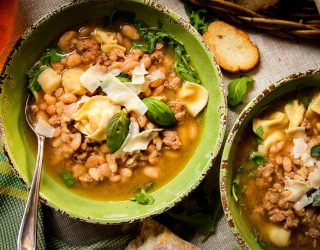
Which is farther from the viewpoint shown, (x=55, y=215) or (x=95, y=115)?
(x=55, y=215)

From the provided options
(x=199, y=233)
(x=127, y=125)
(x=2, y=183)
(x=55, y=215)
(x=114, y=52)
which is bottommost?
(x=199, y=233)

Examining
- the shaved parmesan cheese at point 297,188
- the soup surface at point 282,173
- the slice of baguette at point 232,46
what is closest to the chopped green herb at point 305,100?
the soup surface at point 282,173

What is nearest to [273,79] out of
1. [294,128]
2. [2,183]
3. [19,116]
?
[294,128]

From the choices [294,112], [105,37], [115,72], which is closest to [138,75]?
[115,72]

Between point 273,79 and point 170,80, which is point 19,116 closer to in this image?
point 170,80

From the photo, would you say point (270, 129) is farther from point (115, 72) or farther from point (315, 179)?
point (115, 72)

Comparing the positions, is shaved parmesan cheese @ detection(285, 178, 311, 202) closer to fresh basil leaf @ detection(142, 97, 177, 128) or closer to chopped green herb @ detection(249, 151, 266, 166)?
chopped green herb @ detection(249, 151, 266, 166)
